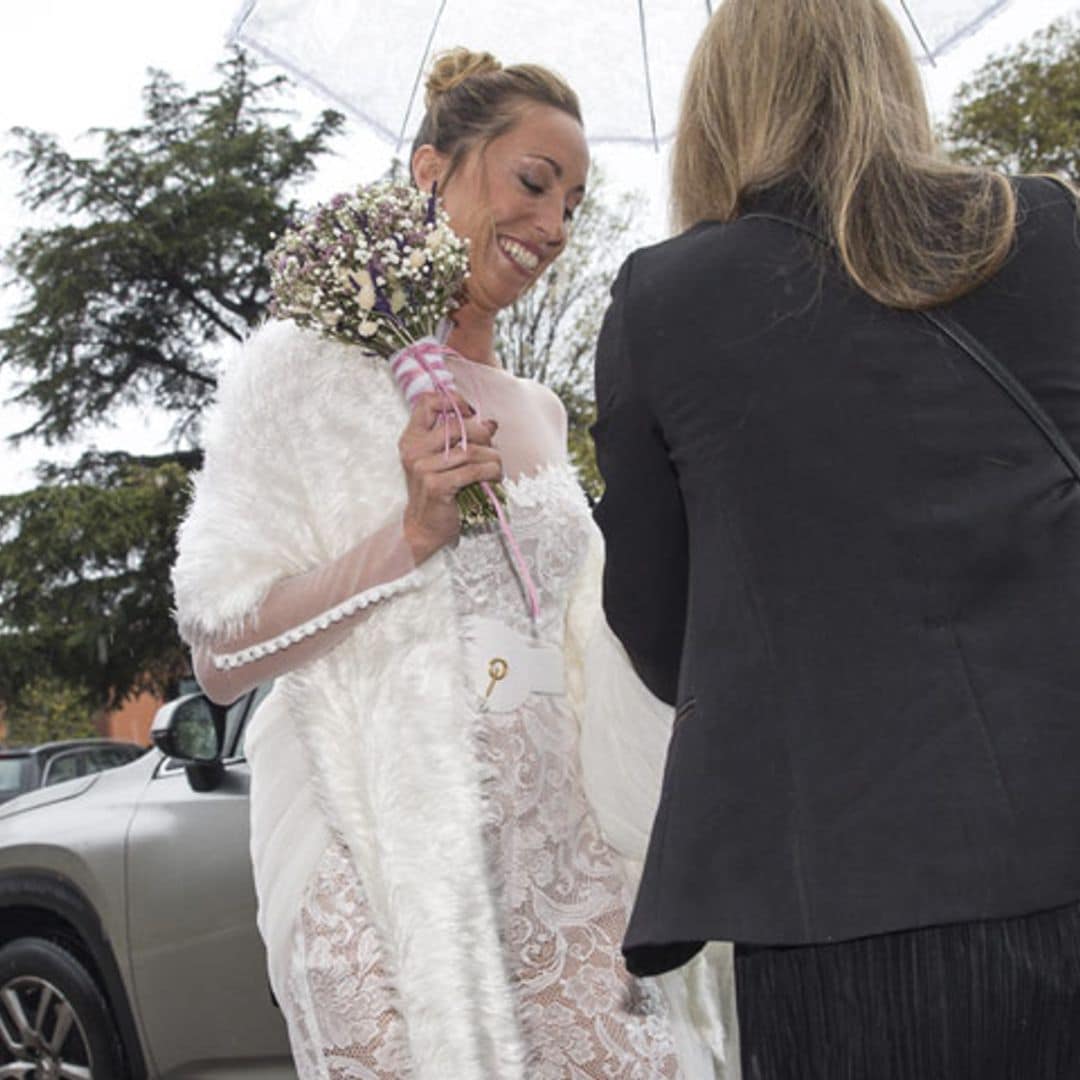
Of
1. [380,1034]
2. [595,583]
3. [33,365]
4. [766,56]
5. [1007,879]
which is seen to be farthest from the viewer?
[33,365]

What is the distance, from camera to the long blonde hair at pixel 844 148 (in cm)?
168

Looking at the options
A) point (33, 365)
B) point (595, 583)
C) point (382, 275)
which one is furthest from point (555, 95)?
point (33, 365)

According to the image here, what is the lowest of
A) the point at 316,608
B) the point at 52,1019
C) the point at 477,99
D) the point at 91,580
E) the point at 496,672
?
the point at 52,1019

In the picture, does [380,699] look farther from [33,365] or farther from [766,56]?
[33,365]

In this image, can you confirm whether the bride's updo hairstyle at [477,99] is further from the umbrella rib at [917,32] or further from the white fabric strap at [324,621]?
the white fabric strap at [324,621]

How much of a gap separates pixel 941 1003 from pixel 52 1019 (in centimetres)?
428

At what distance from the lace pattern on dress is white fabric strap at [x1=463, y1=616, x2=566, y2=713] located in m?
0.01

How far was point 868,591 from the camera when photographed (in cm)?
160

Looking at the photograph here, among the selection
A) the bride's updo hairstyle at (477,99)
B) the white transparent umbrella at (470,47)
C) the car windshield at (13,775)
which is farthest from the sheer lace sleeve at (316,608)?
the car windshield at (13,775)

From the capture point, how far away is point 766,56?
6.09 ft

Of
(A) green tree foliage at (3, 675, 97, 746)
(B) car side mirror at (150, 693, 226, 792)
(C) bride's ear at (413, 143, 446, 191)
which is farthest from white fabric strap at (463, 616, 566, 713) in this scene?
(A) green tree foliage at (3, 675, 97, 746)

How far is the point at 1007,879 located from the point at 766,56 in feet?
3.14

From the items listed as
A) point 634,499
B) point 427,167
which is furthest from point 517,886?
point 427,167

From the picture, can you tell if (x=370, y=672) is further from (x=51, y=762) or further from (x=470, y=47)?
(x=51, y=762)
